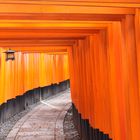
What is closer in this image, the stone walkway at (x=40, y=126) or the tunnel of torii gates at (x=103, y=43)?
the tunnel of torii gates at (x=103, y=43)

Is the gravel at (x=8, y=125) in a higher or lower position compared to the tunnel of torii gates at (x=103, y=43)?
lower

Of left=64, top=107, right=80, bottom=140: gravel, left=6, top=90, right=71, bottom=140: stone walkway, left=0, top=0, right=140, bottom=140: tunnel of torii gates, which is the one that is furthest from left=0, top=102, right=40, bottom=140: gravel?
left=0, top=0, right=140, bottom=140: tunnel of torii gates

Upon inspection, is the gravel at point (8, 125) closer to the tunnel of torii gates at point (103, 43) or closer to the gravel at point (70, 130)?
the gravel at point (70, 130)

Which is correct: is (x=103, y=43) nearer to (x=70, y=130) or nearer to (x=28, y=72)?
(x=70, y=130)

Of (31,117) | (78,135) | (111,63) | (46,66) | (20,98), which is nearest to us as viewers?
(111,63)

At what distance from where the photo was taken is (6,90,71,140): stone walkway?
11.3 meters

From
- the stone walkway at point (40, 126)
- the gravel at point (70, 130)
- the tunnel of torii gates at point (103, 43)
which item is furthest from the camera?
the stone walkway at point (40, 126)

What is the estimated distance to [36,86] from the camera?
2122 cm

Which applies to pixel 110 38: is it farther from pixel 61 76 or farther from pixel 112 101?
pixel 61 76

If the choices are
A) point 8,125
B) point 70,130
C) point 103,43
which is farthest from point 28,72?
point 103,43

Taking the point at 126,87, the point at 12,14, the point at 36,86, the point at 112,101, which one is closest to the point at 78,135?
the point at 112,101

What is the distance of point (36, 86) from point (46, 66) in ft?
9.95

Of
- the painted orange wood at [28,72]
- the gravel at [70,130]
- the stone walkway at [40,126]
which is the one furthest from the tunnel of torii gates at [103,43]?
the painted orange wood at [28,72]

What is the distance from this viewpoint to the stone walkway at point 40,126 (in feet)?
37.0
